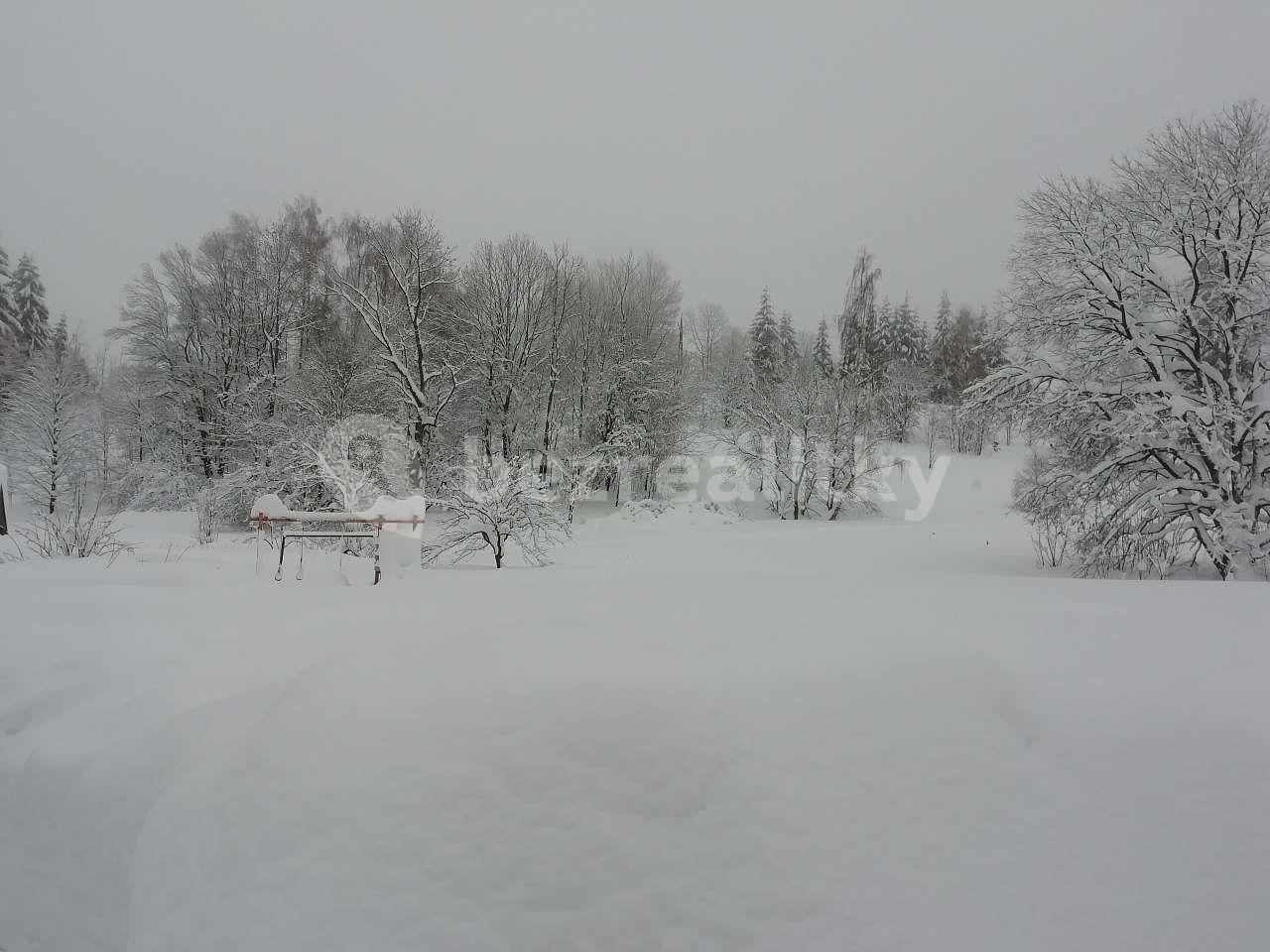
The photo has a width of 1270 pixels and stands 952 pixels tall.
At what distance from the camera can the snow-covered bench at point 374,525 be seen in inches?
251

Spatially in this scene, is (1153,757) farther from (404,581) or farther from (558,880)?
(404,581)

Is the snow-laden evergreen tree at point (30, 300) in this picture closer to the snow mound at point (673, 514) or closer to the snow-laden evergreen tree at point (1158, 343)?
the snow mound at point (673, 514)

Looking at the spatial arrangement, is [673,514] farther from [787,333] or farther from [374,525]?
[787,333]

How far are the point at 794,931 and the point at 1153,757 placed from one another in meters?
1.60

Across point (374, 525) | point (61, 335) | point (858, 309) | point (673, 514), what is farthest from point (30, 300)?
point (858, 309)

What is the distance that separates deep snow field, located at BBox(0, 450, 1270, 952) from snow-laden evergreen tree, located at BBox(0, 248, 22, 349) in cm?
3671

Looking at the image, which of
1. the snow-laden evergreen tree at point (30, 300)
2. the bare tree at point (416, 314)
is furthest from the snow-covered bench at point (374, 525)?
the snow-laden evergreen tree at point (30, 300)

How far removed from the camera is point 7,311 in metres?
29.0

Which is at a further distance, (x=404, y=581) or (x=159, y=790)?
(x=404, y=581)

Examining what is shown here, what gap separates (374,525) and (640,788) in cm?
574

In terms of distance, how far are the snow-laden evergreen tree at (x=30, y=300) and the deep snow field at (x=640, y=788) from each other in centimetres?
4121

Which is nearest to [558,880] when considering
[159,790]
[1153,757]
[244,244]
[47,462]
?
[159,790]

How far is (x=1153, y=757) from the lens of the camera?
225cm

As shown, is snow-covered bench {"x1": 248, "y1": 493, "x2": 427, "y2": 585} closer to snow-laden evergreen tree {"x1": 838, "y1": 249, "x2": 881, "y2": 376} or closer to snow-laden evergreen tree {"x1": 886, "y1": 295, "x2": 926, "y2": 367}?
snow-laden evergreen tree {"x1": 838, "y1": 249, "x2": 881, "y2": 376}
